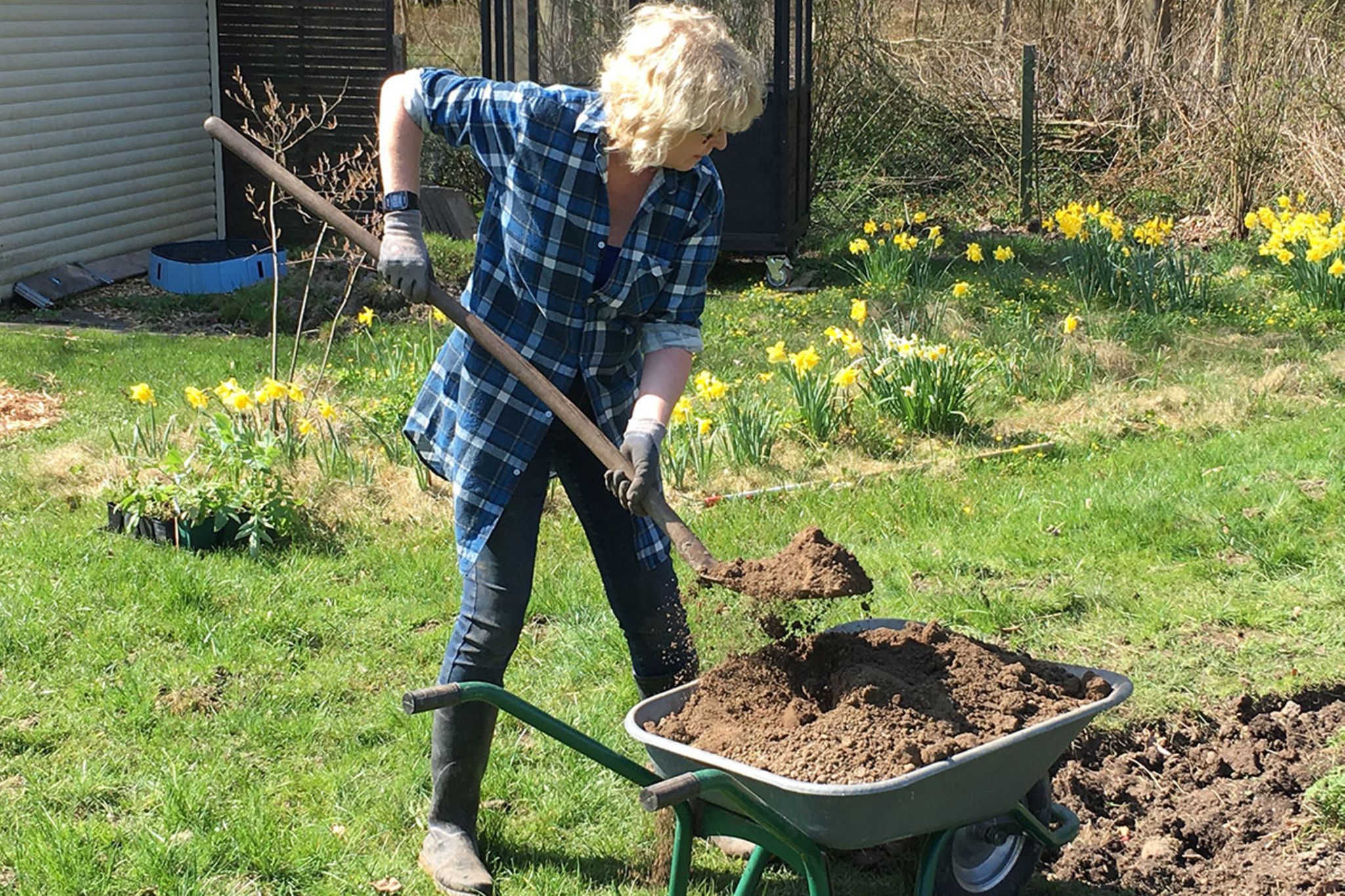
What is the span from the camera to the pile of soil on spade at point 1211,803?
319 centimetres

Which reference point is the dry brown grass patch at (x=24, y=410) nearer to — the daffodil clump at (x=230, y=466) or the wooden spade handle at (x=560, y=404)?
the daffodil clump at (x=230, y=466)

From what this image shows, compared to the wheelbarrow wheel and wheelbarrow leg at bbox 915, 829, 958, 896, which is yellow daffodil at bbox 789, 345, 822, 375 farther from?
wheelbarrow leg at bbox 915, 829, 958, 896

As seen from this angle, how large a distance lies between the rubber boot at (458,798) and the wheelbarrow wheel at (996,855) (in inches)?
40.0

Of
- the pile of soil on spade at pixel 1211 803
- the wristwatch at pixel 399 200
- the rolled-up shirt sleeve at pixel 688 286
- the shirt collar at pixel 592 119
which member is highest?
the shirt collar at pixel 592 119

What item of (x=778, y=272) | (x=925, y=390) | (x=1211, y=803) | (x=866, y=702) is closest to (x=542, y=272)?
(x=866, y=702)

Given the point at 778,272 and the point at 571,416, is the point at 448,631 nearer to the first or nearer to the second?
the point at 571,416

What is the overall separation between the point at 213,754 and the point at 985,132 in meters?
11.9

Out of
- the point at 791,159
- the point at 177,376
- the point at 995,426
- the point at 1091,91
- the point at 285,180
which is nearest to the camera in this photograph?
the point at 285,180

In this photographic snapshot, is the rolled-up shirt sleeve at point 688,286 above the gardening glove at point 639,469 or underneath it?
above

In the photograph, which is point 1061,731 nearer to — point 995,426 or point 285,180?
point 285,180

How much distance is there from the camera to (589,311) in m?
3.14

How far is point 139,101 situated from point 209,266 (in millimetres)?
2623

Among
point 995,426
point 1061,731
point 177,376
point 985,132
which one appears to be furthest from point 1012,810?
point 985,132

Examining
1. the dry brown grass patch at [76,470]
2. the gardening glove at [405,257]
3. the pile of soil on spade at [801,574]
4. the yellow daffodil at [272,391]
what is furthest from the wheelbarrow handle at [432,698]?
the dry brown grass patch at [76,470]
